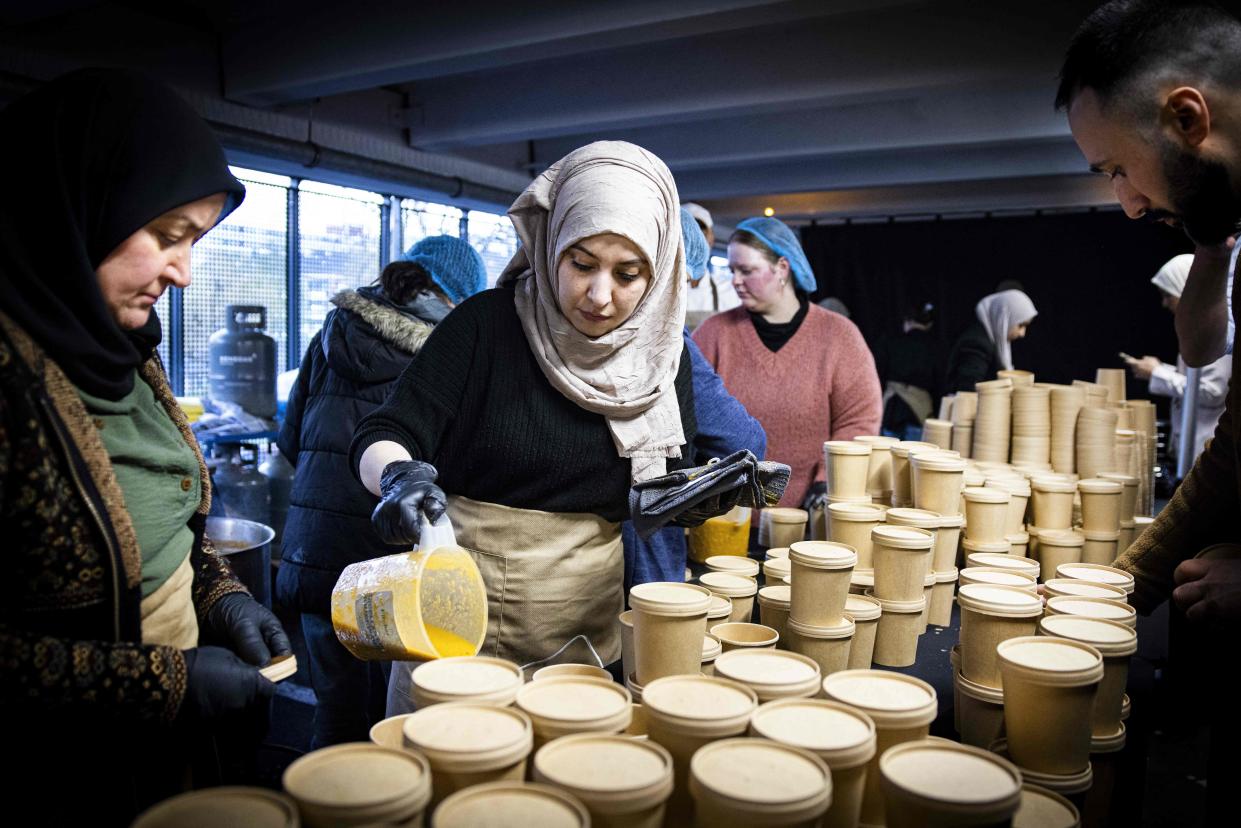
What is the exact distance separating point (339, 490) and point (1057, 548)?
2364mm

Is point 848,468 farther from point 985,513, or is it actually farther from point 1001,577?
point 1001,577

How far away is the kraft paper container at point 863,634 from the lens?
6.25 feet

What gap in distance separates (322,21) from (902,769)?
5749 mm

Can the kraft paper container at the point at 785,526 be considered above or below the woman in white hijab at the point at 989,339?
below

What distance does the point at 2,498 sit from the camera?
3.89ft

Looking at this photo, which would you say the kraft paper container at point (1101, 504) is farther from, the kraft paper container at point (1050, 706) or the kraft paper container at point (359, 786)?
the kraft paper container at point (359, 786)

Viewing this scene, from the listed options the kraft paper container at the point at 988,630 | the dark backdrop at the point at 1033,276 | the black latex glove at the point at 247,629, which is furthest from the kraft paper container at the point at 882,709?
the dark backdrop at the point at 1033,276

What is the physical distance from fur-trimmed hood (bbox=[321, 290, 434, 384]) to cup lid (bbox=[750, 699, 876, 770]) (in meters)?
2.25

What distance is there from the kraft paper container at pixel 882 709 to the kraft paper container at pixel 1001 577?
0.58 meters

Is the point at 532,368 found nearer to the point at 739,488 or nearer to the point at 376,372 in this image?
the point at 739,488

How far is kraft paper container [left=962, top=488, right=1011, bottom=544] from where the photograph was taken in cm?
243

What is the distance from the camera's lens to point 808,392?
12.8 ft

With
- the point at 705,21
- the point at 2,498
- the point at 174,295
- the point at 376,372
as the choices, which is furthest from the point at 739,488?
the point at 174,295

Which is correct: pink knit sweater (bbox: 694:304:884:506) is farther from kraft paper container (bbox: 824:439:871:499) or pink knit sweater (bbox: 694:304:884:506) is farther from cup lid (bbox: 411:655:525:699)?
cup lid (bbox: 411:655:525:699)
